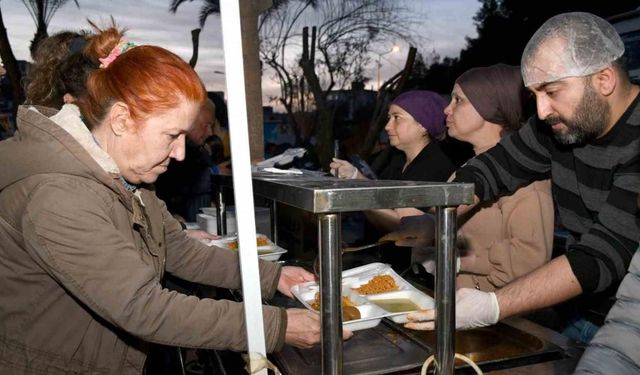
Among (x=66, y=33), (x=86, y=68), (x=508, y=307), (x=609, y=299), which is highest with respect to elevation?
(x=66, y=33)

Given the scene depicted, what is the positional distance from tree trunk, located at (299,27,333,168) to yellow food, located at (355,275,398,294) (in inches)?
230

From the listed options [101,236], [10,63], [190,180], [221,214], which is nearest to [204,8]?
[10,63]

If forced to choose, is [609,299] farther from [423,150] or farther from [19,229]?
[19,229]

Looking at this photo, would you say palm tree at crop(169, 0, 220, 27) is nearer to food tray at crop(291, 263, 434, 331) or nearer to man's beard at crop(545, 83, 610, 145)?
food tray at crop(291, 263, 434, 331)

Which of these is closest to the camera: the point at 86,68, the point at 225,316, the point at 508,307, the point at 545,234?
the point at 225,316

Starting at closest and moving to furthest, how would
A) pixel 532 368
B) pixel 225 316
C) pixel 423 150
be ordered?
1. pixel 225 316
2. pixel 532 368
3. pixel 423 150

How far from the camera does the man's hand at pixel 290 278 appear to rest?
66.9 inches

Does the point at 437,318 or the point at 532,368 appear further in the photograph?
the point at 532,368

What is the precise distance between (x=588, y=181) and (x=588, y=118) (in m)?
0.24

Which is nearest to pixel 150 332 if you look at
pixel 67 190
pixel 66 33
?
pixel 67 190

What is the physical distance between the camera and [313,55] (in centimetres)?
766

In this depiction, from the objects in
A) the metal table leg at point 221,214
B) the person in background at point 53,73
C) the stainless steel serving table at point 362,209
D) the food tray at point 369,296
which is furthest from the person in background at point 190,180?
the stainless steel serving table at point 362,209

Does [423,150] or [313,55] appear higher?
[313,55]

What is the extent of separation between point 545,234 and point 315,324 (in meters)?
1.18
